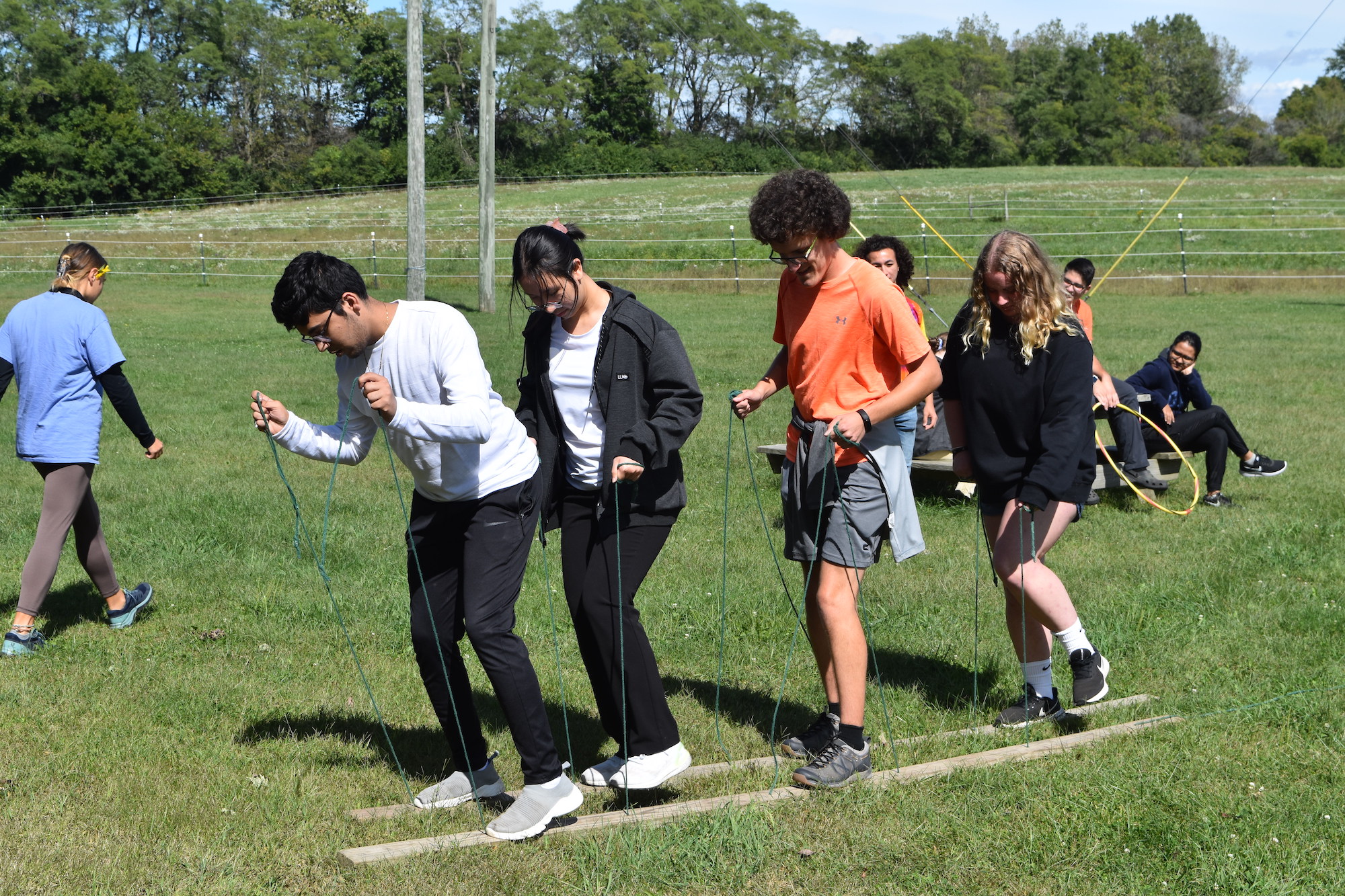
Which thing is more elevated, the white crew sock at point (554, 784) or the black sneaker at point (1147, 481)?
the white crew sock at point (554, 784)

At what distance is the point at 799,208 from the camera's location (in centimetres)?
383

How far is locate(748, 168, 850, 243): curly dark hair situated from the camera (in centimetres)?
384

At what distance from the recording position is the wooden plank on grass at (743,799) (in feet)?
11.6

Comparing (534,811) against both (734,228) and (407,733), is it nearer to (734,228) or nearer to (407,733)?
(407,733)

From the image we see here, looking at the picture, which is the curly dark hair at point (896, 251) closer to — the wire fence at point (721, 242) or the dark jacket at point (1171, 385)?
the dark jacket at point (1171, 385)

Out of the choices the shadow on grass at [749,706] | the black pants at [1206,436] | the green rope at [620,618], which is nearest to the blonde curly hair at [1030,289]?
the green rope at [620,618]

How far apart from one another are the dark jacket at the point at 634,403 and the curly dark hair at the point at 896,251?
118 inches

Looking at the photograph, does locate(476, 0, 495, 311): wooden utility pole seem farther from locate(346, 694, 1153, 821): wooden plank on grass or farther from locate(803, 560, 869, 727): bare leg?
locate(803, 560, 869, 727): bare leg

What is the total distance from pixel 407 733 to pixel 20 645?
2191mm

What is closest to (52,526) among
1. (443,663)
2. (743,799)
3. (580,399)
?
(443,663)

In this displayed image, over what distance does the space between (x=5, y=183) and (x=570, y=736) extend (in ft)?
221

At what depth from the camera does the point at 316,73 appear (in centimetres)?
7556

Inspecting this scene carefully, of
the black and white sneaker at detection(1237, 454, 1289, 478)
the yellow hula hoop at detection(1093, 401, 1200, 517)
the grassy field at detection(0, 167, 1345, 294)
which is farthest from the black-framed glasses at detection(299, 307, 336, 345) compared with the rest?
the grassy field at detection(0, 167, 1345, 294)

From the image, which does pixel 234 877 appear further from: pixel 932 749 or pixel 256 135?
pixel 256 135
